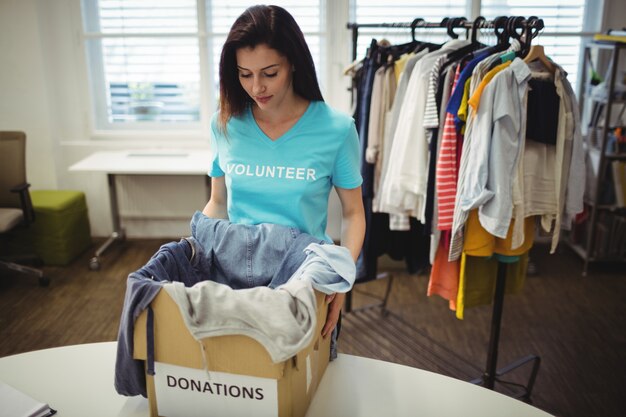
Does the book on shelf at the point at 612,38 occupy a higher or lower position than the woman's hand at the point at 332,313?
higher

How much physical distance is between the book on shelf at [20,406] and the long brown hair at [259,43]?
72 cm

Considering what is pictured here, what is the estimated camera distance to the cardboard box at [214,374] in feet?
3.11

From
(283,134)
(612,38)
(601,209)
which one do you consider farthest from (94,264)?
(612,38)

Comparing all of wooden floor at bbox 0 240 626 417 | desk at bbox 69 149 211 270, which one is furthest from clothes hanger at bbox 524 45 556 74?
desk at bbox 69 149 211 270

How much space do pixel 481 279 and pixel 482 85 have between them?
812 mm

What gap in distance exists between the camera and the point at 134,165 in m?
3.68

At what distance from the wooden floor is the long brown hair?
174cm

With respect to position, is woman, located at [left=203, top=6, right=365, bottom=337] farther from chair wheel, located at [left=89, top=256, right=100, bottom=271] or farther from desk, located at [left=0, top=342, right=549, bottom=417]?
chair wheel, located at [left=89, top=256, right=100, bottom=271]

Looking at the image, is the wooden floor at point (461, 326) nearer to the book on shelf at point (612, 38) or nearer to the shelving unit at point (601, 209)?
the shelving unit at point (601, 209)

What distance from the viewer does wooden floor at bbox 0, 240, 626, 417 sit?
2.54 meters

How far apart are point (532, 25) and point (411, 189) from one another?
800mm

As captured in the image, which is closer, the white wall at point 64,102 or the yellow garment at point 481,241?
the yellow garment at point 481,241

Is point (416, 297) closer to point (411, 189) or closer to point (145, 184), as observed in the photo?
point (411, 189)

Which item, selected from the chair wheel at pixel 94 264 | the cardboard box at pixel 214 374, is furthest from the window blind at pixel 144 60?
the cardboard box at pixel 214 374
